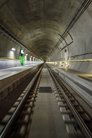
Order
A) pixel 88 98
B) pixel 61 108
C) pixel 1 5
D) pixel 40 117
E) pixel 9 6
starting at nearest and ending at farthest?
pixel 40 117 → pixel 61 108 → pixel 88 98 → pixel 1 5 → pixel 9 6

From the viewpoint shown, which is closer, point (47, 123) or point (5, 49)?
point (47, 123)

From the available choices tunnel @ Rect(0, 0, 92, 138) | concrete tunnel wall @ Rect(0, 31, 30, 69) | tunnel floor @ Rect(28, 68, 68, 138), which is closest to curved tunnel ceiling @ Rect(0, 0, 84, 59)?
tunnel @ Rect(0, 0, 92, 138)

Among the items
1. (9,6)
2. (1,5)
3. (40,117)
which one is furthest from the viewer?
(9,6)

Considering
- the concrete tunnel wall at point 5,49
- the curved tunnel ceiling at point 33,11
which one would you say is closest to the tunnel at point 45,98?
the curved tunnel ceiling at point 33,11

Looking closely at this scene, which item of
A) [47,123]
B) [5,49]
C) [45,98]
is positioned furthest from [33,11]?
[47,123]

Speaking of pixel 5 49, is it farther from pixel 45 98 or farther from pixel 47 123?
pixel 47 123

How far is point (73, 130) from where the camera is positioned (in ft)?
15.9

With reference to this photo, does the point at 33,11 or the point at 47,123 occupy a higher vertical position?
the point at 33,11

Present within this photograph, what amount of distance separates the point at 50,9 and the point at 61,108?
9680 mm

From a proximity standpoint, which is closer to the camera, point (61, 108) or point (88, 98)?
point (61, 108)

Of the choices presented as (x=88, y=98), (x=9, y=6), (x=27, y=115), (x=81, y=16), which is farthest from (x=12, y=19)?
(x=27, y=115)

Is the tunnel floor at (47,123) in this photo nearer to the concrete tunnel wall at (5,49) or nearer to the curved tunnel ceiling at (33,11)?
the curved tunnel ceiling at (33,11)

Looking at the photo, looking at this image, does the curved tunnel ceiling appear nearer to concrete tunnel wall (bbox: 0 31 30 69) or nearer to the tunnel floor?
concrete tunnel wall (bbox: 0 31 30 69)

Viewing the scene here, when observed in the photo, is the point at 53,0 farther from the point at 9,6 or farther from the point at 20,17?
the point at 20,17
